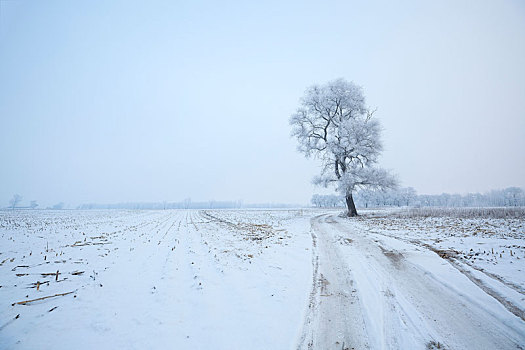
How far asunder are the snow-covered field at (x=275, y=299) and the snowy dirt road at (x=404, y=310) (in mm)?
24

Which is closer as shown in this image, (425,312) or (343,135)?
(425,312)

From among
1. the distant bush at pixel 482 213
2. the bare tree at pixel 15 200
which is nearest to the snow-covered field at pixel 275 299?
the distant bush at pixel 482 213

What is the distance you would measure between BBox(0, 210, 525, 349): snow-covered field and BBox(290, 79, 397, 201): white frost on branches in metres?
13.7

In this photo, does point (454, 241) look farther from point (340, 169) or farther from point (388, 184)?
point (340, 169)

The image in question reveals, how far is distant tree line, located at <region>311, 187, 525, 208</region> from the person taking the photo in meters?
111

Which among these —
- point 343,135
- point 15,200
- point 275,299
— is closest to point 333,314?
point 275,299

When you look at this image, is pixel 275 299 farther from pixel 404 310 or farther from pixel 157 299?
pixel 157 299

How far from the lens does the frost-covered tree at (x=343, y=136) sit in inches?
892

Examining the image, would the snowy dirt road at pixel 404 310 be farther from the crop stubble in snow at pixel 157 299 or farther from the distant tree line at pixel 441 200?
the distant tree line at pixel 441 200

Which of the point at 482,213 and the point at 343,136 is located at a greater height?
the point at 343,136

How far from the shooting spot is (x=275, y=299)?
5035 mm

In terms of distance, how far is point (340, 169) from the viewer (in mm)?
26062

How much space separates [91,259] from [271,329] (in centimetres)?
855

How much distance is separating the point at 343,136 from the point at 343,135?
0.16m
